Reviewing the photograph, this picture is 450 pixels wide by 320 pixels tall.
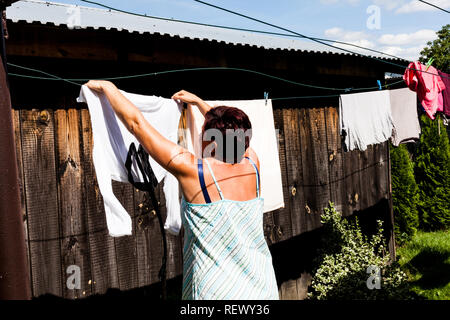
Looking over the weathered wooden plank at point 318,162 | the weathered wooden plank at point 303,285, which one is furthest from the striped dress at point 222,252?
the weathered wooden plank at point 303,285

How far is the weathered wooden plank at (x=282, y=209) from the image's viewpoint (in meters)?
5.36

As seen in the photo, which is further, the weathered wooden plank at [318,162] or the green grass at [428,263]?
the green grass at [428,263]

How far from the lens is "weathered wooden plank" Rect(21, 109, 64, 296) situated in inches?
134

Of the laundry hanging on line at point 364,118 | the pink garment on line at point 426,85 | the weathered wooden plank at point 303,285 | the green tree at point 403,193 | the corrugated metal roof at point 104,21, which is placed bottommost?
the weathered wooden plank at point 303,285

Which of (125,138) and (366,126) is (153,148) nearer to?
(125,138)

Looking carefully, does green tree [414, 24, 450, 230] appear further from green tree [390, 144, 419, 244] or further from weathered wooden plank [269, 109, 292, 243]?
weathered wooden plank [269, 109, 292, 243]

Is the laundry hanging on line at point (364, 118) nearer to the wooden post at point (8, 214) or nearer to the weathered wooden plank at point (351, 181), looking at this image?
the weathered wooden plank at point (351, 181)

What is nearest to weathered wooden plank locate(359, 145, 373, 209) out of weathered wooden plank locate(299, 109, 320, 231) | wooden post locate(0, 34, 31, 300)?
weathered wooden plank locate(299, 109, 320, 231)

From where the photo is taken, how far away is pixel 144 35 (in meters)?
3.75

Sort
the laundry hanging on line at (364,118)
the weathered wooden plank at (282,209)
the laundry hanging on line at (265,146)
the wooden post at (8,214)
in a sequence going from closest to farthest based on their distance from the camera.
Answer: the wooden post at (8,214), the laundry hanging on line at (265,146), the laundry hanging on line at (364,118), the weathered wooden plank at (282,209)

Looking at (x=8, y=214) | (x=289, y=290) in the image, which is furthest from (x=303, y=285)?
(x=8, y=214)

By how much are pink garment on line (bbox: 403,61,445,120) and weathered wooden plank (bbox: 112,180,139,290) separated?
3709mm

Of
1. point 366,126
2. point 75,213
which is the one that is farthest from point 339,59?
point 75,213
